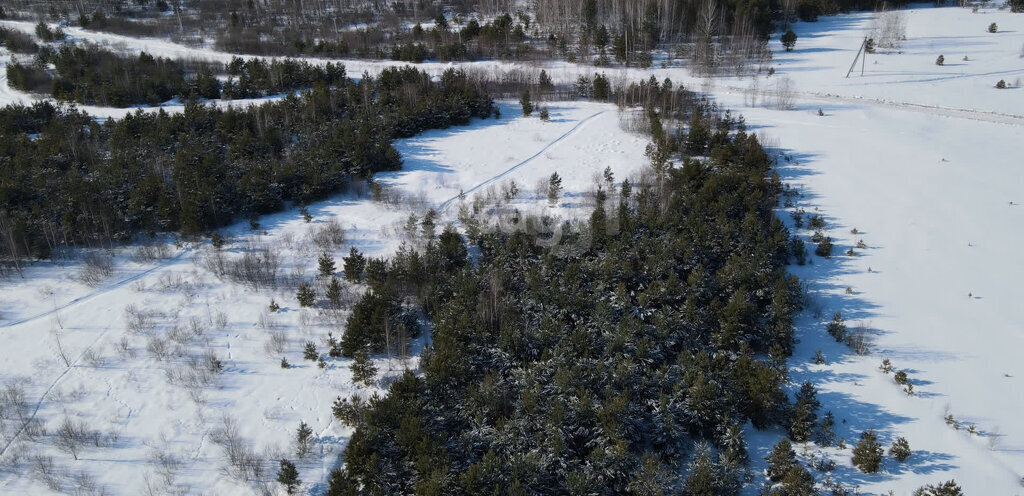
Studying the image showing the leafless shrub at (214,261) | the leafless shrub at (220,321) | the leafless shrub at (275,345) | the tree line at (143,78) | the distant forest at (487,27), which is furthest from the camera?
the distant forest at (487,27)

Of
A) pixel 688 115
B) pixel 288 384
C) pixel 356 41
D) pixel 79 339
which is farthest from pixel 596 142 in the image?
pixel 356 41

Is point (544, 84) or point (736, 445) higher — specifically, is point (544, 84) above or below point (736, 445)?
above

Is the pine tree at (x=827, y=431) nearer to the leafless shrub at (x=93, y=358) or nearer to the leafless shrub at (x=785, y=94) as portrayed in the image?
the leafless shrub at (x=93, y=358)

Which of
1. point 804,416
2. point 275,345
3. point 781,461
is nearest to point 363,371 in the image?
point 275,345

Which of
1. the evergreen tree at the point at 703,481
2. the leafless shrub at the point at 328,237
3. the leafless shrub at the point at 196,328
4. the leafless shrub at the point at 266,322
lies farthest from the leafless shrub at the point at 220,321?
the evergreen tree at the point at 703,481

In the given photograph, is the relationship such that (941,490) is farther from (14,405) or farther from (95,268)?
Answer: (95,268)

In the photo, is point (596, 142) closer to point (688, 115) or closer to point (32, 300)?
point (688, 115)

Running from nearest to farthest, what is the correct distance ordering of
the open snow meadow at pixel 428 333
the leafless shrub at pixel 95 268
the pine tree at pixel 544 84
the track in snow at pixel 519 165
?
the open snow meadow at pixel 428 333
the leafless shrub at pixel 95 268
the track in snow at pixel 519 165
the pine tree at pixel 544 84
